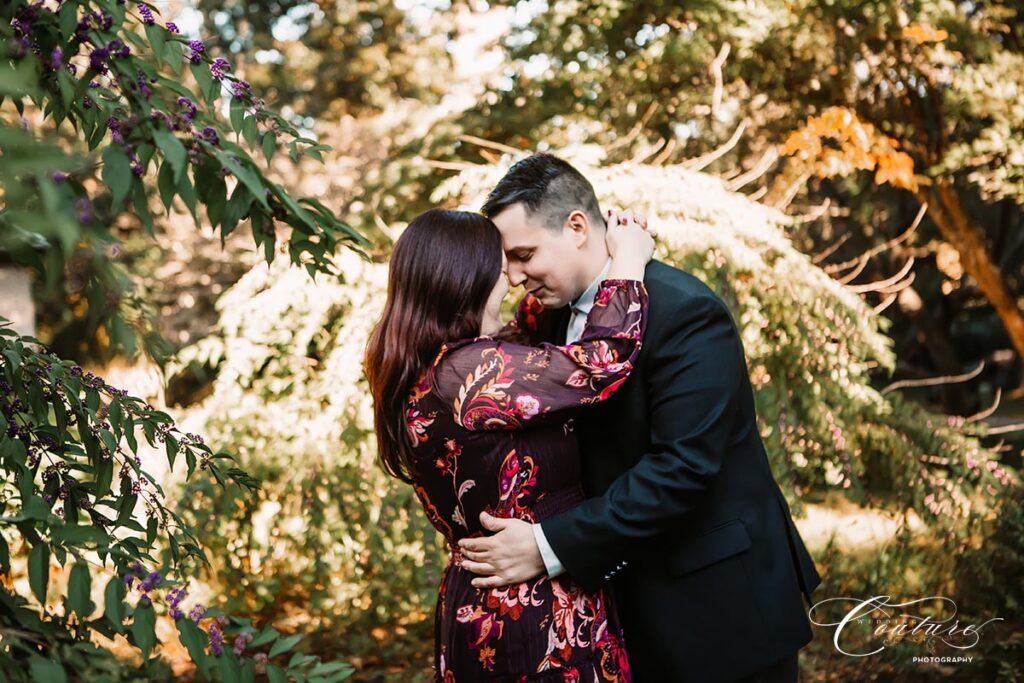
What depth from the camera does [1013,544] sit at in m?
4.25

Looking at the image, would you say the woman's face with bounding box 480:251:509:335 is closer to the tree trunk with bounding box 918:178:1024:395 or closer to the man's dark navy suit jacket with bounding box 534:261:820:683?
the man's dark navy suit jacket with bounding box 534:261:820:683

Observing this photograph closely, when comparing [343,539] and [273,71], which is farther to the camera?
[273,71]

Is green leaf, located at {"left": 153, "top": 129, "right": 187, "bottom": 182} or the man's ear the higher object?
Result: green leaf, located at {"left": 153, "top": 129, "right": 187, "bottom": 182}

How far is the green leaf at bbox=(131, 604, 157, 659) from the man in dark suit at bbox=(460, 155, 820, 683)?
3.23 ft

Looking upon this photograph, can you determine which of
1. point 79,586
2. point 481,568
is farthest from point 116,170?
A: point 481,568

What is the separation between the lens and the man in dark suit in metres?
2.06

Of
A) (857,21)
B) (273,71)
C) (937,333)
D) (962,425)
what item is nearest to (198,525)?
(962,425)

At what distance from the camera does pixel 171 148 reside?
1.05 meters

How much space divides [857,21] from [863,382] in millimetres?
2610

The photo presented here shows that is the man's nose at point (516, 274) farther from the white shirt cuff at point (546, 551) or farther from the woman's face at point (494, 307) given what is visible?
the white shirt cuff at point (546, 551)

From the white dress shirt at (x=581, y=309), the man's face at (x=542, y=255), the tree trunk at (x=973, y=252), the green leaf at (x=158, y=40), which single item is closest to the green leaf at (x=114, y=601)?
the green leaf at (x=158, y=40)

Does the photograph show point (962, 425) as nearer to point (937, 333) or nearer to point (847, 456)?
point (847, 456)

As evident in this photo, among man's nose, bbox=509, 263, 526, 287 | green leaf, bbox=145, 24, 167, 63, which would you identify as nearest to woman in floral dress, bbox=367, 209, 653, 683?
man's nose, bbox=509, 263, 526, 287

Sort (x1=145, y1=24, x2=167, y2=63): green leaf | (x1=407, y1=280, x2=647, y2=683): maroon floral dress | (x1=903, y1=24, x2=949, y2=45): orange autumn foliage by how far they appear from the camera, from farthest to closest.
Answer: (x1=903, y1=24, x2=949, y2=45): orange autumn foliage
(x1=407, y1=280, x2=647, y2=683): maroon floral dress
(x1=145, y1=24, x2=167, y2=63): green leaf
